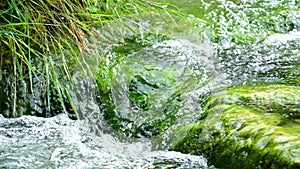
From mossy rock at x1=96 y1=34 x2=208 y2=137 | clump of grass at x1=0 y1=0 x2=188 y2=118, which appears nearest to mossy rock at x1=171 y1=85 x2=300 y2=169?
mossy rock at x1=96 y1=34 x2=208 y2=137

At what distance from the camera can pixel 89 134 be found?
2.68 m

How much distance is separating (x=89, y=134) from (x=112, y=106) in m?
0.21

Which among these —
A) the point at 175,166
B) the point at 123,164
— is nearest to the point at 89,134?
the point at 123,164

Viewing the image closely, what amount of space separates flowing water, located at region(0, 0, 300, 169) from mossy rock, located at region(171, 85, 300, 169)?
0.34ft

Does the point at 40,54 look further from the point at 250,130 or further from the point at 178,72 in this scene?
the point at 250,130

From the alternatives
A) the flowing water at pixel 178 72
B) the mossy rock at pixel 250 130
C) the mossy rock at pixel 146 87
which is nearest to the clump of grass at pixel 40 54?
the flowing water at pixel 178 72

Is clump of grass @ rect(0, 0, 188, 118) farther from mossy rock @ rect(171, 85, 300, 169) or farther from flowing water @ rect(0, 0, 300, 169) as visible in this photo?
mossy rock @ rect(171, 85, 300, 169)

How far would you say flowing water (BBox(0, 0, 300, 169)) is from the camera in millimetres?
2387

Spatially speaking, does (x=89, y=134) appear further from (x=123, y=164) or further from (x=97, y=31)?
(x=97, y=31)

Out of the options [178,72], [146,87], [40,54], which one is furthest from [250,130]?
[40,54]

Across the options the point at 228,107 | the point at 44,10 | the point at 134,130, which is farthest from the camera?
the point at 44,10

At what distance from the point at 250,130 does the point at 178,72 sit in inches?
40.0

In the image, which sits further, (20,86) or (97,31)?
(97,31)

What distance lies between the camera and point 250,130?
207 cm
